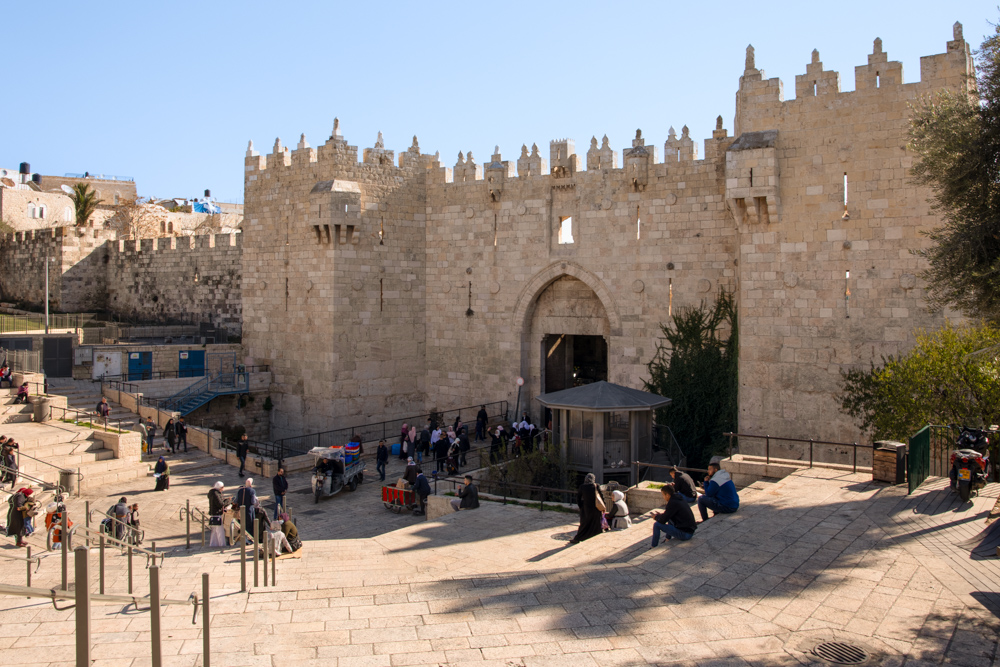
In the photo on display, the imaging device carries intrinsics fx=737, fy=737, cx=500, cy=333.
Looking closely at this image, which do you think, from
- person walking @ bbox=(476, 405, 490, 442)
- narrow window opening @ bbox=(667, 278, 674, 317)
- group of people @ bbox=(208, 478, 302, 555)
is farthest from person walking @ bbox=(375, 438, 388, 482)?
narrow window opening @ bbox=(667, 278, 674, 317)

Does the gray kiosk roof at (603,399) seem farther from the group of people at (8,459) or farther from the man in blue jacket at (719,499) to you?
the group of people at (8,459)

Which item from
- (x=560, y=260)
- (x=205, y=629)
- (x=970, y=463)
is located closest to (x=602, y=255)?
(x=560, y=260)

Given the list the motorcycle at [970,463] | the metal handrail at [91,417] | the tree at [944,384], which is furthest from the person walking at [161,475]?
the motorcycle at [970,463]

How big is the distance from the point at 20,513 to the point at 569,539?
7.62 meters

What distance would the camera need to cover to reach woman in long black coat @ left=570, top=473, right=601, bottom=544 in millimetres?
9523

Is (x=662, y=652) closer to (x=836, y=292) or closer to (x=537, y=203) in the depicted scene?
(x=836, y=292)

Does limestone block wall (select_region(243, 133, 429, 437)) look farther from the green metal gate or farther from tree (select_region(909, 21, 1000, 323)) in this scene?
tree (select_region(909, 21, 1000, 323))

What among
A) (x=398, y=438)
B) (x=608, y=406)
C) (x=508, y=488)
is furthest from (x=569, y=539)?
(x=398, y=438)

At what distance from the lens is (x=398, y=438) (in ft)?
65.7

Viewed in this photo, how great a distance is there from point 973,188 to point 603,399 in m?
7.00

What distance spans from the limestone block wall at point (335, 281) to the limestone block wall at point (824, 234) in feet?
31.0

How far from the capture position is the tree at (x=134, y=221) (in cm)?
3638

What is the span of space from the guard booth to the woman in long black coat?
408 centimetres

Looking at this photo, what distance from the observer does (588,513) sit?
9.59 meters
